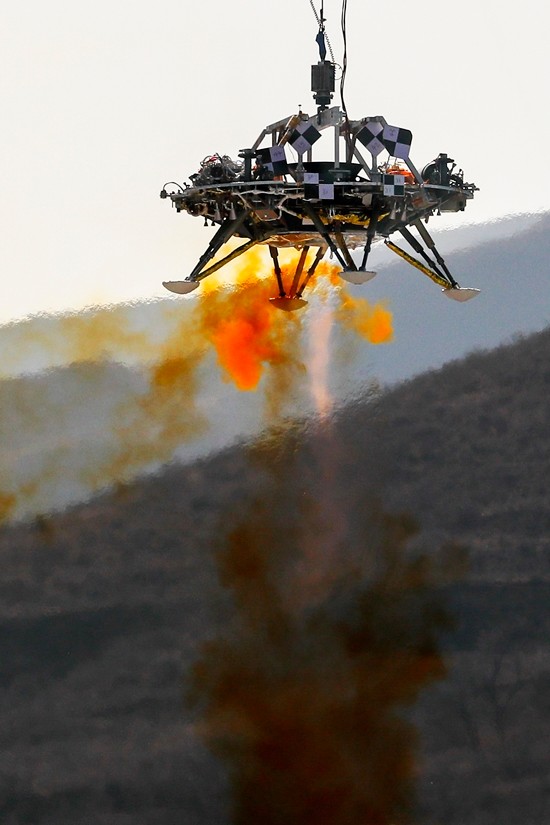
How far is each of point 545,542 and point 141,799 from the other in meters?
20.5

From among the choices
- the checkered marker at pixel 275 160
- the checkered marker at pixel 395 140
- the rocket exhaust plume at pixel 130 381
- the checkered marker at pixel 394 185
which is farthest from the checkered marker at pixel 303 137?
the rocket exhaust plume at pixel 130 381

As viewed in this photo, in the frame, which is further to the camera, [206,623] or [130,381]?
[206,623]

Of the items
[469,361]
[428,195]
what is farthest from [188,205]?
[469,361]

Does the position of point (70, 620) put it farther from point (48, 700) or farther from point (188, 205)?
point (188, 205)

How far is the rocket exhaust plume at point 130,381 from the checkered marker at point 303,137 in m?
16.5

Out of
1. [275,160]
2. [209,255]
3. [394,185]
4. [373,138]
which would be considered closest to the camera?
[373,138]

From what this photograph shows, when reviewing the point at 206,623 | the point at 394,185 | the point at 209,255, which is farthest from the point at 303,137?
the point at 206,623

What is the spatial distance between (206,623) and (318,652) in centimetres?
666

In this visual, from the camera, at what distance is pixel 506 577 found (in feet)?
231

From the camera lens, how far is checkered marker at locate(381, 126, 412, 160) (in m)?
37.6

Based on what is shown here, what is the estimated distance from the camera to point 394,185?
37.8m

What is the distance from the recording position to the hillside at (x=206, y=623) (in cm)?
6438

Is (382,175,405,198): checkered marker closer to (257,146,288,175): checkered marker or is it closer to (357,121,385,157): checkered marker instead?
(357,121,385,157): checkered marker

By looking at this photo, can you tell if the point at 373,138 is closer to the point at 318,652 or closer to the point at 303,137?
the point at 303,137
